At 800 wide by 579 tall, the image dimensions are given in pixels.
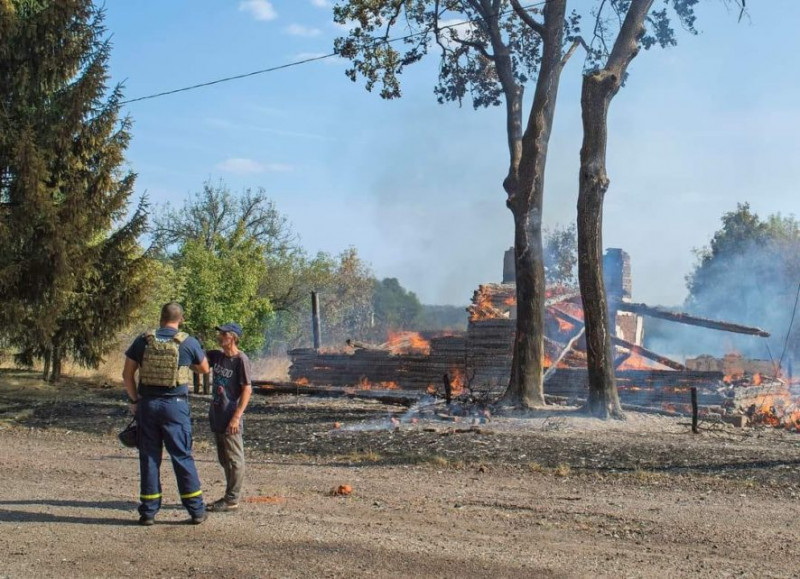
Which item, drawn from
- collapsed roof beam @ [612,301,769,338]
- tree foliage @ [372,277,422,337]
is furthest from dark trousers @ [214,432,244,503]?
tree foliage @ [372,277,422,337]

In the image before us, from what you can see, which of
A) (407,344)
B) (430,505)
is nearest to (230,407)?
(430,505)

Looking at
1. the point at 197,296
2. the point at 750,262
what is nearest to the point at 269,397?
the point at 197,296

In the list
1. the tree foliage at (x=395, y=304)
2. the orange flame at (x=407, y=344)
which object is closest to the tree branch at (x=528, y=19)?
the orange flame at (x=407, y=344)

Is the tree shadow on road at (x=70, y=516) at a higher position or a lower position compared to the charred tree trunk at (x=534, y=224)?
lower

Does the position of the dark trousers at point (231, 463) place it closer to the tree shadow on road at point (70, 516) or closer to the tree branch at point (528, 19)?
the tree shadow on road at point (70, 516)

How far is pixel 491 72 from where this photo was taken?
A: 24.5m

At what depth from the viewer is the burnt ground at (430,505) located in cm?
647

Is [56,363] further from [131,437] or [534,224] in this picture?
[131,437]

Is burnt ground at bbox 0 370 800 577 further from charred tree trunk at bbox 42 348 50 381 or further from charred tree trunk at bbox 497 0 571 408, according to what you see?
charred tree trunk at bbox 42 348 50 381

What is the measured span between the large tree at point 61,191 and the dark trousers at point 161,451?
12467 mm

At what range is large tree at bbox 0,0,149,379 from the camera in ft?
62.3

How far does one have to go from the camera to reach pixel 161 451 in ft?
25.1

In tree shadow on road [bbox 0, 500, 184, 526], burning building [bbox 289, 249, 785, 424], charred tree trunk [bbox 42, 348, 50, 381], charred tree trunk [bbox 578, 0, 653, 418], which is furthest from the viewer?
charred tree trunk [bbox 42, 348, 50, 381]

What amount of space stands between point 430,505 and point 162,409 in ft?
9.22
